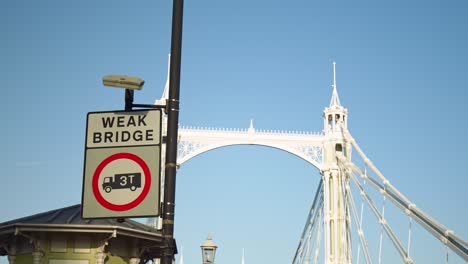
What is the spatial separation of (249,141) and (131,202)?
123 ft

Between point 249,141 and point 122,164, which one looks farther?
point 249,141

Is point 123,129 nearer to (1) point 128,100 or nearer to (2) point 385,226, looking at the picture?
(1) point 128,100

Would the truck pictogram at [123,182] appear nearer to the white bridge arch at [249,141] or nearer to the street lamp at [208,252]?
the street lamp at [208,252]

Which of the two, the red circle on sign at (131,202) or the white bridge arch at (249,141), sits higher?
the white bridge arch at (249,141)

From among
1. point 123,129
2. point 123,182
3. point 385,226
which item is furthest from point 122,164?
point 385,226

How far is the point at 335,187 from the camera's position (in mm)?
42969

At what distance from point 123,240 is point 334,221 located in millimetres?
28165

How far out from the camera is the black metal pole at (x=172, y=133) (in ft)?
20.9

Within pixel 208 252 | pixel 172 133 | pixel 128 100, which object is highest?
pixel 128 100

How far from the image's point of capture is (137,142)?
629cm

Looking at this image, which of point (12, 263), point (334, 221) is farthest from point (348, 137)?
point (12, 263)

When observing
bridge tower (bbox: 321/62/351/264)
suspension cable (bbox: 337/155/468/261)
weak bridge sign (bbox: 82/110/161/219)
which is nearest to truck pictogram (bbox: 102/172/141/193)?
weak bridge sign (bbox: 82/110/161/219)

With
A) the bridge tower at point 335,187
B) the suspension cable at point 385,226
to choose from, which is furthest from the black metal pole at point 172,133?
the bridge tower at point 335,187

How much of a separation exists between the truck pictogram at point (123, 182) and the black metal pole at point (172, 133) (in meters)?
0.34
